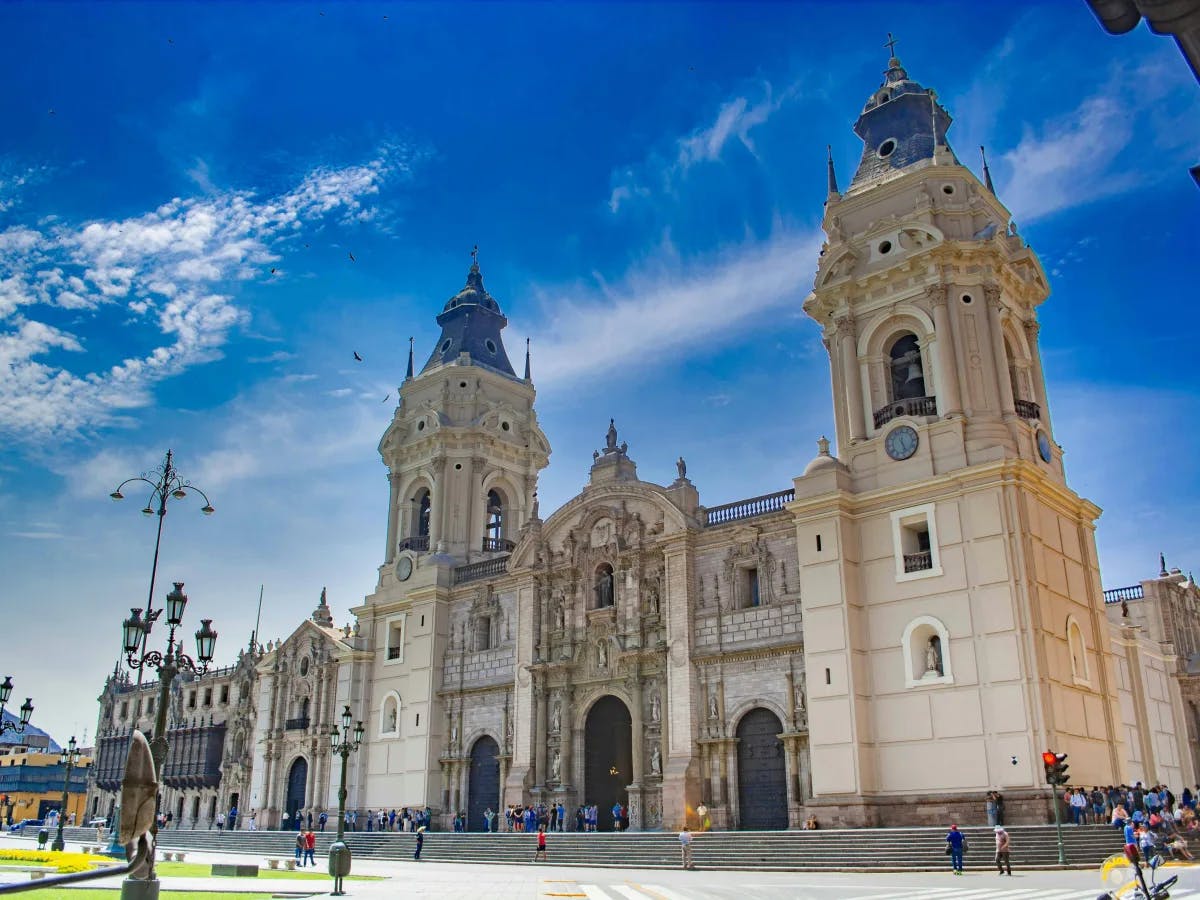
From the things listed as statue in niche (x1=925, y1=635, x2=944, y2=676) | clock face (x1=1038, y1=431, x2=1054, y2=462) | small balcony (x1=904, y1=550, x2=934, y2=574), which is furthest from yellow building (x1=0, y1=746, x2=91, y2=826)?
clock face (x1=1038, y1=431, x2=1054, y2=462)

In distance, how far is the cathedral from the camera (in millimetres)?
29234

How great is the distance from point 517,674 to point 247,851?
12.6m

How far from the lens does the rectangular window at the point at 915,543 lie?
30.5 meters

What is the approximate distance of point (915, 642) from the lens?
3022cm

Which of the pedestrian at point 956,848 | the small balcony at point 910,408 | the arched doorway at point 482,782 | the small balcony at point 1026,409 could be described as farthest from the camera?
the arched doorway at point 482,782

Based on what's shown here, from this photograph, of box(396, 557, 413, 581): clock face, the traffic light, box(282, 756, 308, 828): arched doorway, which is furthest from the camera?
box(282, 756, 308, 828): arched doorway

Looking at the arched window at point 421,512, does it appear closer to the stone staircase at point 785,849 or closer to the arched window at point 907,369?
the stone staircase at point 785,849

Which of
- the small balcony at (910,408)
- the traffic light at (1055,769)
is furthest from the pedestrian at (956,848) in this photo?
the small balcony at (910,408)

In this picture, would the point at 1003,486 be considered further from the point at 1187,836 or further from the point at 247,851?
the point at 247,851

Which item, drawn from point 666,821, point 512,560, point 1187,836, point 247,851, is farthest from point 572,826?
point 1187,836

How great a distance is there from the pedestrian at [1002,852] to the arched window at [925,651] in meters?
6.93

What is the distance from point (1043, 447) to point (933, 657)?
7.67m

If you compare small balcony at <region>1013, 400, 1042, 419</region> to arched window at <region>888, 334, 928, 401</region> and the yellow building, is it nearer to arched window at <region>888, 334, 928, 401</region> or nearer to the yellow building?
arched window at <region>888, 334, 928, 401</region>

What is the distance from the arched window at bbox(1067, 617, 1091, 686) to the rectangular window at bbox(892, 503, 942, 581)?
421cm
